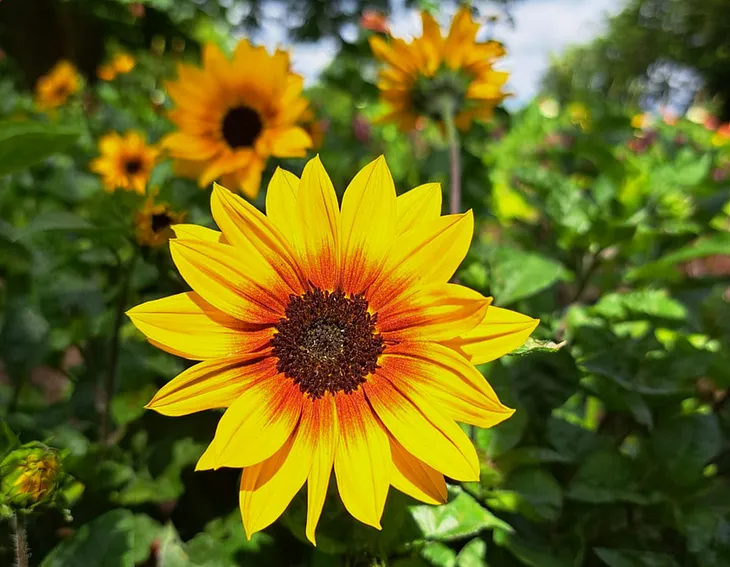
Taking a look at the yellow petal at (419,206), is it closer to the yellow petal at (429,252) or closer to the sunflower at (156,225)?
the yellow petal at (429,252)

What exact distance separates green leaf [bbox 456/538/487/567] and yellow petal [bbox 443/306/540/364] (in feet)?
1.26

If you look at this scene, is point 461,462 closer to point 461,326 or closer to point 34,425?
point 461,326

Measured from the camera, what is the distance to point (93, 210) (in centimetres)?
134

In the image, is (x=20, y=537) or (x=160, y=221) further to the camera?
(x=160, y=221)

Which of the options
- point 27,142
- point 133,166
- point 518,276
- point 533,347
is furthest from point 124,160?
point 533,347

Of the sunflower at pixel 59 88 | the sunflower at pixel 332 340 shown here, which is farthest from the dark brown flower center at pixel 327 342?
the sunflower at pixel 59 88

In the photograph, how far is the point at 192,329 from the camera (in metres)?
0.77

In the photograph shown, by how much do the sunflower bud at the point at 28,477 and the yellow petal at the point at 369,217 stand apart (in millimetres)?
449

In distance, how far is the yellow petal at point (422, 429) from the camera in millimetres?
717

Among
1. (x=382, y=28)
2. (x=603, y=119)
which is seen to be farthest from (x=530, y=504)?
(x=382, y=28)

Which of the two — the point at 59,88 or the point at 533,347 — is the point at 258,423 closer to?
the point at 533,347

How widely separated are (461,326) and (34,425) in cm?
89

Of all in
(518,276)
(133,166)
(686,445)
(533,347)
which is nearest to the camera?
(533,347)

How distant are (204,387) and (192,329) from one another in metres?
0.07
